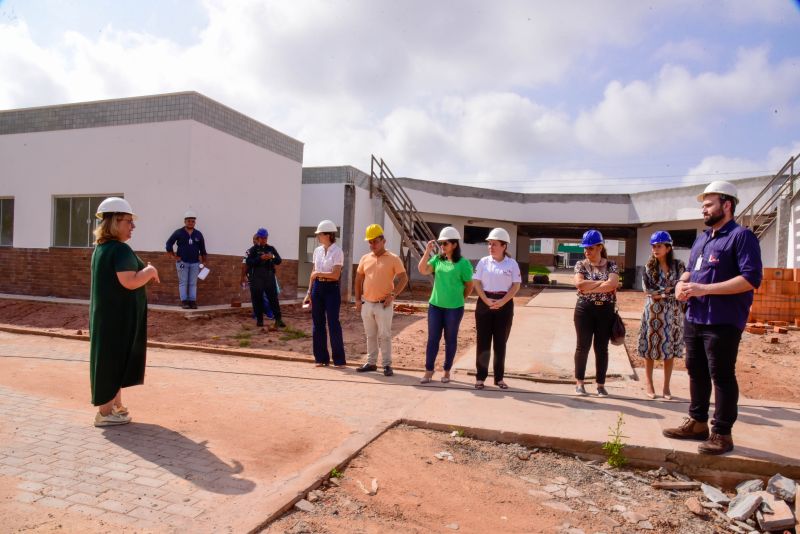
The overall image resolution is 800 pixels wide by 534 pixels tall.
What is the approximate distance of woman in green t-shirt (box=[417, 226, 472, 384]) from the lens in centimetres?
586

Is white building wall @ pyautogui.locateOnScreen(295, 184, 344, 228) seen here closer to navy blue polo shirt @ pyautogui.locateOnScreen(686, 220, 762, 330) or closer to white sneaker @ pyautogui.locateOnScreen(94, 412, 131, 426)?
white sneaker @ pyautogui.locateOnScreen(94, 412, 131, 426)

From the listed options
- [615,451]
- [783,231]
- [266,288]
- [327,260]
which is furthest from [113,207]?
[783,231]

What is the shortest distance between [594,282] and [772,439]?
189 cm

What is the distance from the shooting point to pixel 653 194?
2344 centimetres

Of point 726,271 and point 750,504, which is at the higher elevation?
point 726,271

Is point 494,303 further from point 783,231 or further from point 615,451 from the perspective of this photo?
point 783,231

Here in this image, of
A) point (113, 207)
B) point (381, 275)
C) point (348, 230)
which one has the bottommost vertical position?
point (381, 275)

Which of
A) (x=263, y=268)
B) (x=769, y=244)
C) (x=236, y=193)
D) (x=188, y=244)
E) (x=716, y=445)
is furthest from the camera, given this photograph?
(x=769, y=244)

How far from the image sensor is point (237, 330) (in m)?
9.50

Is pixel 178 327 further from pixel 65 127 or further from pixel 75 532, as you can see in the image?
pixel 75 532

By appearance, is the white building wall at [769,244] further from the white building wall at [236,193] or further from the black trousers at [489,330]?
the black trousers at [489,330]

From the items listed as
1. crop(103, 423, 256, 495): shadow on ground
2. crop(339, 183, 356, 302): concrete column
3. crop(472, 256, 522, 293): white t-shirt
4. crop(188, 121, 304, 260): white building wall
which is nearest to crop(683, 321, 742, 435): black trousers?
crop(472, 256, 522, 293): white t-shirt

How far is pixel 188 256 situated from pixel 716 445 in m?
8.93

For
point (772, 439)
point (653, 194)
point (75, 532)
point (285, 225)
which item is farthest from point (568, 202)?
point (75, 532)
